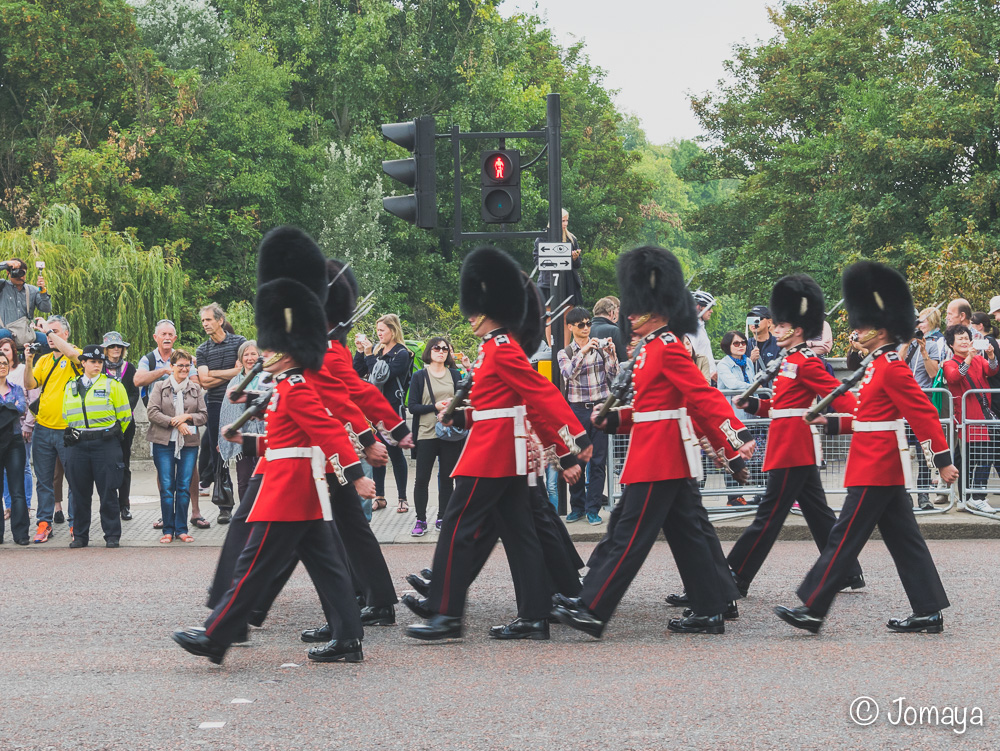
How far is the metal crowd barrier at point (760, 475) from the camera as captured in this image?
34.9ft

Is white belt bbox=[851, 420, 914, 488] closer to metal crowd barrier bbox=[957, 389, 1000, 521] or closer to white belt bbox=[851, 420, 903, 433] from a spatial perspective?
white belt bbox=[851, 420, 903, 433]

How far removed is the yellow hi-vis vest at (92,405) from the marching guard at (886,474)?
19.5 ft

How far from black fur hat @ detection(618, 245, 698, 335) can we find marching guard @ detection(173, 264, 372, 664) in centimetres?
177

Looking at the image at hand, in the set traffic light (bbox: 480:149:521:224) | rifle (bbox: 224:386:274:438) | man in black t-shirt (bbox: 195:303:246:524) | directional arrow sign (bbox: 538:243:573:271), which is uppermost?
traffic light (bbox: 480:149:521:224)

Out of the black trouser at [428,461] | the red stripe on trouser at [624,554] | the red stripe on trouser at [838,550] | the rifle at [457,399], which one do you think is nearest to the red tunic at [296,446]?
the rifle at [457,399]

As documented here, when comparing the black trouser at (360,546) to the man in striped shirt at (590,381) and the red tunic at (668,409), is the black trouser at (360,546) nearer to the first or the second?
the red tunic at (668,409)

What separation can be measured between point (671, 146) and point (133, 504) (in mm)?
91066

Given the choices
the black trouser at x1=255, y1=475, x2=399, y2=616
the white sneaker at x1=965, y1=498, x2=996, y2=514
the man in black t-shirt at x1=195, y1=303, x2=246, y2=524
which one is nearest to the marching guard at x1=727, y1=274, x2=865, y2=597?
the black trouser at x1=255, y1=475, x2=399, y2=616

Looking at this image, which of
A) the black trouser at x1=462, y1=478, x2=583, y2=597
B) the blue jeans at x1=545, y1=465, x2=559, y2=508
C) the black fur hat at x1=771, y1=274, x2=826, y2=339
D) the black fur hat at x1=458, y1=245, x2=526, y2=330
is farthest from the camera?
the blue jeans at x1=545, y1=465, x2=559, y2=508

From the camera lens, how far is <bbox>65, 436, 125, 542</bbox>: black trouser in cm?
1034

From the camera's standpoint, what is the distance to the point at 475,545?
6789mm

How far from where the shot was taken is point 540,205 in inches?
1609

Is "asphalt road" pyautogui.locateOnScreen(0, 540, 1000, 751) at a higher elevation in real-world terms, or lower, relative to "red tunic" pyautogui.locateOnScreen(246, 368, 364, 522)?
lower

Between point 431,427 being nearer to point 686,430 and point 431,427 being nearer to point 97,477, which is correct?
point 97,477
